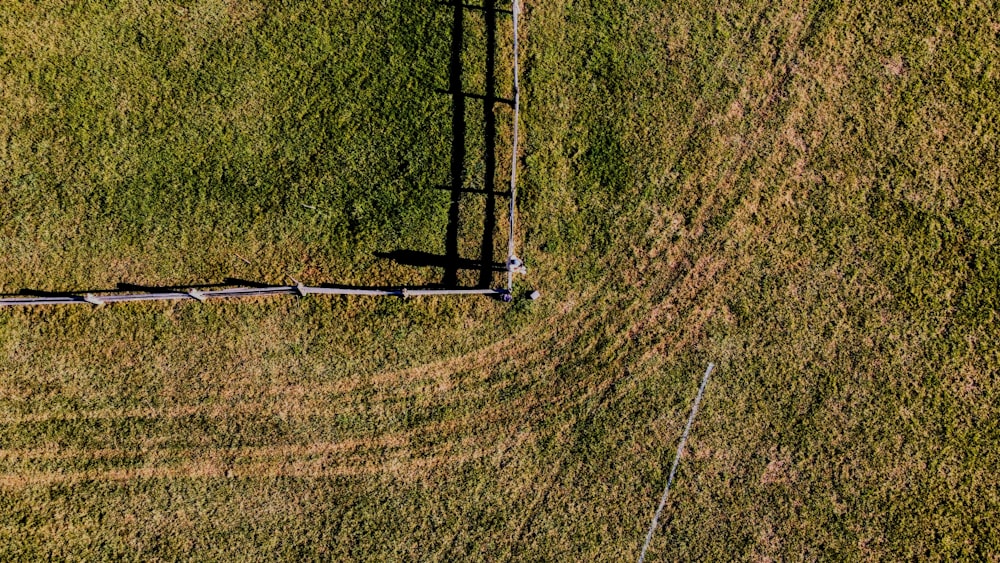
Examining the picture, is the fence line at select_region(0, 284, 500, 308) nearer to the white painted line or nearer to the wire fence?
the wire fence

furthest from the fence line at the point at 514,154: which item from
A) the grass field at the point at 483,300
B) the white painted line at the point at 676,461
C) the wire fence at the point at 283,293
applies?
the white painted line at the point at 676,461

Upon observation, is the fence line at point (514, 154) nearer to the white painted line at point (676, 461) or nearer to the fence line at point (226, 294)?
the fence line at point (226, 294)

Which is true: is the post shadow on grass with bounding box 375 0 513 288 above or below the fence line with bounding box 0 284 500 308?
above

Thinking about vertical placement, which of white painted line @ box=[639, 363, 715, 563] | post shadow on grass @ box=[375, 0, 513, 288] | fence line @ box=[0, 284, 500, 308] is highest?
post shadow on grass @ box=[375, 0, 513, 288]

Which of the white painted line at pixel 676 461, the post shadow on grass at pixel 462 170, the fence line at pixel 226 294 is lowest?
the white painted line at pixel 676 461

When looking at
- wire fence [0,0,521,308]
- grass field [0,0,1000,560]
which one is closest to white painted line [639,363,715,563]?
grass field [0,0,1000,560]

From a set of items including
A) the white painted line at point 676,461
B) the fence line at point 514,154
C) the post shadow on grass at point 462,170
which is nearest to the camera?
the fence line at point 514,154
